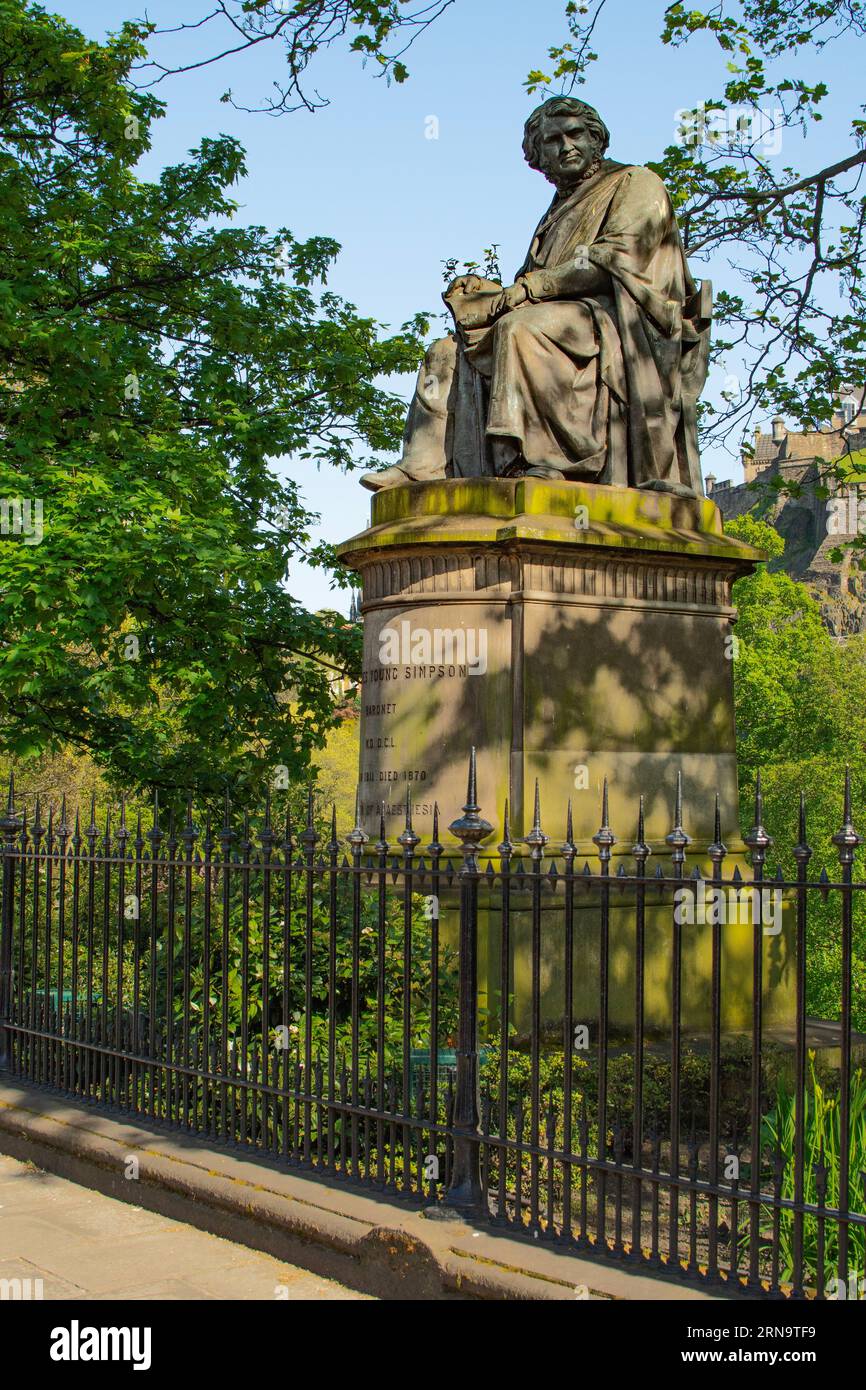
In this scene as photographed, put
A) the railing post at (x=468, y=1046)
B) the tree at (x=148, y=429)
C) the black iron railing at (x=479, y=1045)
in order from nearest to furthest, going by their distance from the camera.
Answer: the black iron railing at (x=479, y=1045)
the railing post at (x=468, y=1046)
the tree at (x=148, y=429)

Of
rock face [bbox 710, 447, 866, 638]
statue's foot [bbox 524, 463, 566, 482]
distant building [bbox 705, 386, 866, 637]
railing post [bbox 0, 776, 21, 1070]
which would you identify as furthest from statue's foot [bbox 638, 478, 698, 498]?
rock face [bbox 710, 447, 866, 638]

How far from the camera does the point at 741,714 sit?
46.1 meters

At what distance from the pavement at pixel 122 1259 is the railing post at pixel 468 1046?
1.73 feet

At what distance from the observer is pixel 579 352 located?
8.74 metres

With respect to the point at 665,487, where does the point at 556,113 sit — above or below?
above

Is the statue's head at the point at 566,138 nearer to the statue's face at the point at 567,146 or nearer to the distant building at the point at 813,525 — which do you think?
the statue's face at the point at 567,146

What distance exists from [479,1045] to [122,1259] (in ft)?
6.05

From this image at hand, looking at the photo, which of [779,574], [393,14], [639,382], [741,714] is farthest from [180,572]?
[779,574]

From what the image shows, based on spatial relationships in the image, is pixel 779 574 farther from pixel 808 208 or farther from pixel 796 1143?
pixel 796 1143

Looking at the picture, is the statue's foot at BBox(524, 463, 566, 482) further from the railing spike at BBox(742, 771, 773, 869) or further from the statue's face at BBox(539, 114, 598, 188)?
the railing spike at BBox(742, 771, 773, 869)

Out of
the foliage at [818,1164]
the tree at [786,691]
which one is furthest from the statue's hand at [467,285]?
the tree at [786,691]

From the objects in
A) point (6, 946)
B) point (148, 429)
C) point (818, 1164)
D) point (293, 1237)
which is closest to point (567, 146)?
point (6, 946)

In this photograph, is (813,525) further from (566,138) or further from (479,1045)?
(479,1045)

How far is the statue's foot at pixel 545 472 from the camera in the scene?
27.8 feet
